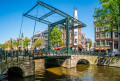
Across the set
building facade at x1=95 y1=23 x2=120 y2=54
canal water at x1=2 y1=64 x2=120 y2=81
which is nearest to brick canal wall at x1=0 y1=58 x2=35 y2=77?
A: canal water at x1=2 y1=64 x2=120 y2=81

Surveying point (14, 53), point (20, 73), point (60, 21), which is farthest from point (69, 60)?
point (14, 53)

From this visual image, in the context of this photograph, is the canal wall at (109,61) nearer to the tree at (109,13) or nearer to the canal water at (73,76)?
the canal water at (73,76)

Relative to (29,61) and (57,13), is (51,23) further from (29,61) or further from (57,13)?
(29,61)

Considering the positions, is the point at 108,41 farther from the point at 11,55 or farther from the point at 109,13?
the point at 11,55

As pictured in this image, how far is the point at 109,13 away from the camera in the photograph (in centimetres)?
1705

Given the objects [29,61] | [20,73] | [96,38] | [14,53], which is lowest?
[20,73]

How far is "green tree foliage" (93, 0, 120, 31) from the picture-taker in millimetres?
16000

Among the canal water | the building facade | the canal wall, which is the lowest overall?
the canal water

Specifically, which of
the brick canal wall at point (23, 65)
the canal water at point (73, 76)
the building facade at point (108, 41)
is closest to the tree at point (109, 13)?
the canal water at point (73, 76)

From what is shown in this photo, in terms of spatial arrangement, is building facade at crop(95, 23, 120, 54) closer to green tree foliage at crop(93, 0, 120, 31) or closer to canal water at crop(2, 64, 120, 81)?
green tree foliage at crop(93, 0, 120, 31)

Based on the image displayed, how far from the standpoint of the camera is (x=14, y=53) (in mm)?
11125

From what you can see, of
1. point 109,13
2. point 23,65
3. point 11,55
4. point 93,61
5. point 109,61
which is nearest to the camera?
point 11,55

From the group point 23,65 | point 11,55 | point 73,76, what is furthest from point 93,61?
point 11,55

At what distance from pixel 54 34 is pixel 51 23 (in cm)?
1007
